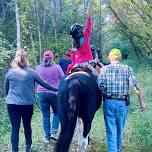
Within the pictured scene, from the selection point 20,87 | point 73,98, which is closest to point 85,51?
point 73,98

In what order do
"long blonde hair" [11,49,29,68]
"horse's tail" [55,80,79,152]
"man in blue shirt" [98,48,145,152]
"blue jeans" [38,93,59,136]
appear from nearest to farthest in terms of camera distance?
1. "horse's tail" [55,80,79,152]
2. "man in blue shirt" [98,48,145,152]
3. "long blonde hair" [11,49,29,68]
4. "blue jeans" [38,93,59,136]

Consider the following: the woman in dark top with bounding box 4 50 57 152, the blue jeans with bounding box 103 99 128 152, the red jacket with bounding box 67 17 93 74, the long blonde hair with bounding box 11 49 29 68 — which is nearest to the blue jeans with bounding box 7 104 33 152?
the woman in dark top with bounding box 4 50 57 152

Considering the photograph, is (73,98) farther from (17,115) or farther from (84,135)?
(17,115)

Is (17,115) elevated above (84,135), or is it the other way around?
(17,115)

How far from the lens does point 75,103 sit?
6.10 meters

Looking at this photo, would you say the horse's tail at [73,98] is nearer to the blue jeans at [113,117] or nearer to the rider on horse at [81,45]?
the rider on horse at [81,45]

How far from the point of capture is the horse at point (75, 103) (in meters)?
6.09

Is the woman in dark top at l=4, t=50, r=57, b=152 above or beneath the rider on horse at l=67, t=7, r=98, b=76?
beneath

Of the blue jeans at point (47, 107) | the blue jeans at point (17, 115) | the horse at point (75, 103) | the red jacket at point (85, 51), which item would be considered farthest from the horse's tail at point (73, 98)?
the blue jeans at point (47, 107)

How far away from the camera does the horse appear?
6.09 meters

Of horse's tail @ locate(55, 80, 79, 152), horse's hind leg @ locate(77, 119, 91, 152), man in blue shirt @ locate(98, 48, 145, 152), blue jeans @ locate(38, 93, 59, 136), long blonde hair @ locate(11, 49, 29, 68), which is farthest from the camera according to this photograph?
blue jeans @ locate(38, 93, 59, 136)

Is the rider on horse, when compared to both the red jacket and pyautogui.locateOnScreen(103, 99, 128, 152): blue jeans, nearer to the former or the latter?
the red jacket

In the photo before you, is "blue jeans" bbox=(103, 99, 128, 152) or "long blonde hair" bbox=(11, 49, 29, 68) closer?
"blue jeans" bbox=(103, 99, 128, 152)

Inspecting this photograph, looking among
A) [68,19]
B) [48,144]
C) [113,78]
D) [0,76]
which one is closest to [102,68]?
[113,78]
